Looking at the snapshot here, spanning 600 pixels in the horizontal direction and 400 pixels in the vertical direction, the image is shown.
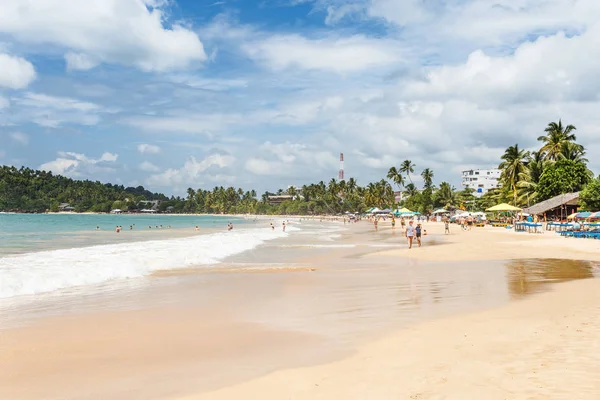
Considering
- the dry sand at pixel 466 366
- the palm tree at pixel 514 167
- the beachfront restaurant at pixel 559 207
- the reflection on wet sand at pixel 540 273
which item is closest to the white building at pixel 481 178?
the palm tree at pixel 514 167

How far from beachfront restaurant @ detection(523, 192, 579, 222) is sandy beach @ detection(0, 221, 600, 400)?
37.9m

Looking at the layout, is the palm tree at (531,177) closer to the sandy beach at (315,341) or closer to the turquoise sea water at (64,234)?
the turquoise sea water at (64,234)

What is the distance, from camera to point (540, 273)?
15.3 metres

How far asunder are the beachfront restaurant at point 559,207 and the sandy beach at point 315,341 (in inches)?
1491

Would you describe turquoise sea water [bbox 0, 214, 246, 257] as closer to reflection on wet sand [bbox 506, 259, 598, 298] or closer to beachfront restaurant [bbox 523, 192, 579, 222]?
reflection on wet sand [bbox 506, 259, 598, 298]

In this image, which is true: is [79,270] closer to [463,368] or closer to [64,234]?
[463,368]

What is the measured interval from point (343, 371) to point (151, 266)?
1457 centimetres

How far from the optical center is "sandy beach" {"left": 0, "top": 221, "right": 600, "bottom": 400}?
5500 millimetres

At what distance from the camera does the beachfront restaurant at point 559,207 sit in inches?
1870

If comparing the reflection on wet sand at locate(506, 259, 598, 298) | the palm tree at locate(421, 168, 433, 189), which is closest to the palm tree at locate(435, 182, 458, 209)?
the palm tree at locate(421, 168, 433, 189)

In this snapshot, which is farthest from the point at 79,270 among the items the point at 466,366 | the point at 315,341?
the point at 466,366

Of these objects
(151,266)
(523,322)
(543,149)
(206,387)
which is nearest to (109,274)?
(151,266)

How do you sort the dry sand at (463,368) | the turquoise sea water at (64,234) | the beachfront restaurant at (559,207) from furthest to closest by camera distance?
the beachfront restaurant at (559,207) → the turquoise sea water at (64,234) → the dry sand at (463,368)

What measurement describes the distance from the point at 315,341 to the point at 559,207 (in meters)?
51.0
